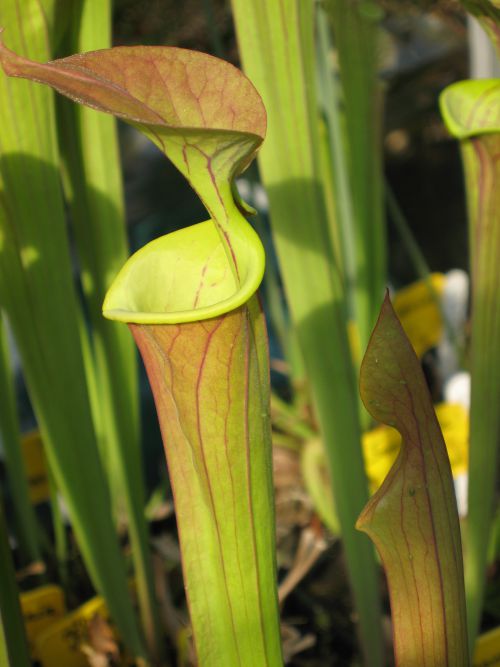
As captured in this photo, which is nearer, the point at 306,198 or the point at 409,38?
the point at 306,198

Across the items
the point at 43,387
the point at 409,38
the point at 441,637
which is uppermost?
the point at 409,38

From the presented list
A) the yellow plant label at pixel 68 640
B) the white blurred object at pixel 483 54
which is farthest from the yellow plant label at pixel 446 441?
the white blurred object at pixel 483 54

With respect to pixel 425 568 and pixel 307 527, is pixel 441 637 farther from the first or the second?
pixel 307 527

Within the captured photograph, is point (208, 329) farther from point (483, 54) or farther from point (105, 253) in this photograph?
point (483, 54)

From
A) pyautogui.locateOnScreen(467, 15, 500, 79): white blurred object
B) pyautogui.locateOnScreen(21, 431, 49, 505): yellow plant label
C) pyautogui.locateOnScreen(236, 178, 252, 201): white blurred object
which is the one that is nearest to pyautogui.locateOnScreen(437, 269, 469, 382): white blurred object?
pyautogui.locateOnScreen(467, 15, 500, 79): white blurred object

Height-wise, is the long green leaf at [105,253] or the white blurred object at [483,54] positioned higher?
the white blurred object at [483,54]

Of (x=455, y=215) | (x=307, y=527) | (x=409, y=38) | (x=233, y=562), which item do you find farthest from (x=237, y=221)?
(x=455, y=215)

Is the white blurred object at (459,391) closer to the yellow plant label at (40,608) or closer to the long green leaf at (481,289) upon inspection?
the long green leaf at (481,289)
